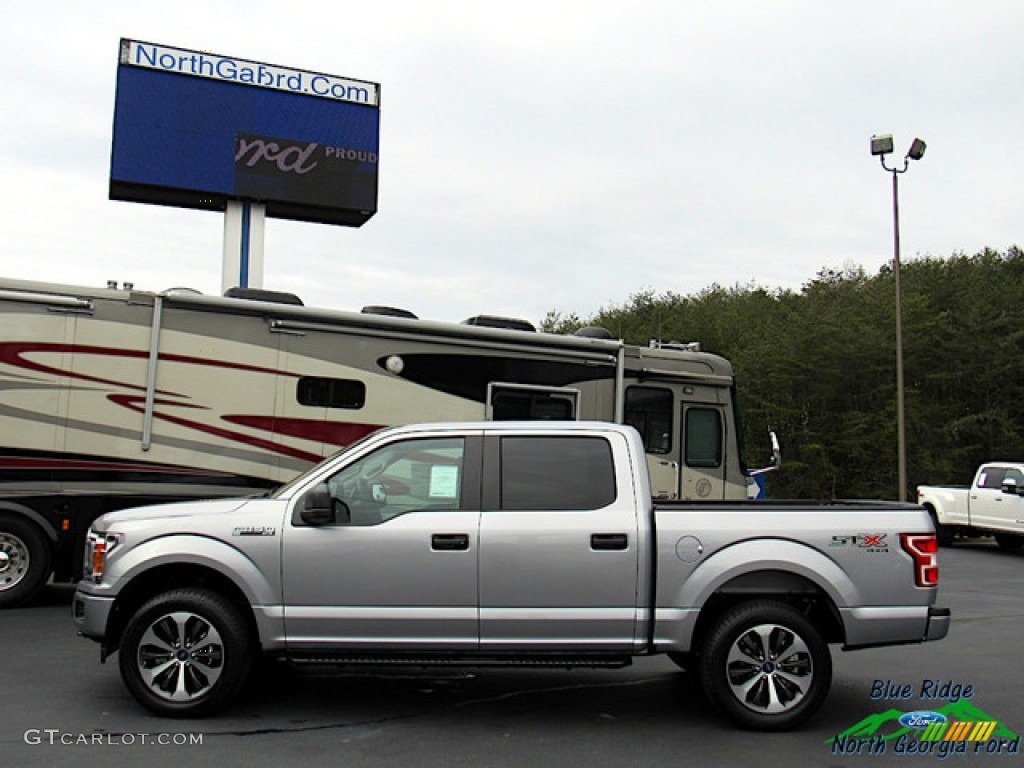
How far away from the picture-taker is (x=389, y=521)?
20.5 ft

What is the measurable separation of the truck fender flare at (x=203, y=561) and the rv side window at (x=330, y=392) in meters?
4.75

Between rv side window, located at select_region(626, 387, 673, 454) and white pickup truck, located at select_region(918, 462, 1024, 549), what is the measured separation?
8669 mm

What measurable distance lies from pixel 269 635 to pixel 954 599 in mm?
10083

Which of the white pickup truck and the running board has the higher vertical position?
the white pickup truck

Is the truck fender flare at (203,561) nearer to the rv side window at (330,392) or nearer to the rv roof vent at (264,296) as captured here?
the rv side window at (330,392)

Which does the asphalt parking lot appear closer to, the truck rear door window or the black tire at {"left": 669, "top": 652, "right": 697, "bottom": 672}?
the black tire at {"left": 669, "top": 652, "right": 697, "bottom": 672}

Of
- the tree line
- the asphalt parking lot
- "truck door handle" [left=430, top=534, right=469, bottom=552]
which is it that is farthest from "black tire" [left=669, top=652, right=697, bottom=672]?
the tree line

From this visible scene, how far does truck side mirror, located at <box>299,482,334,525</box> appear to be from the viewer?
6.10m

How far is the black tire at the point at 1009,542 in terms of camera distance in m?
19.9

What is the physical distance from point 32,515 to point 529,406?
5.50 m

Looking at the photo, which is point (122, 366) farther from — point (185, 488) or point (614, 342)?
point (614, 342)

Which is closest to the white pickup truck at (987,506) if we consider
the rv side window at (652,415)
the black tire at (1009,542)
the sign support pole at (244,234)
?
the black tire at (1009,542)

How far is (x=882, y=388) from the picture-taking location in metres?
36.7

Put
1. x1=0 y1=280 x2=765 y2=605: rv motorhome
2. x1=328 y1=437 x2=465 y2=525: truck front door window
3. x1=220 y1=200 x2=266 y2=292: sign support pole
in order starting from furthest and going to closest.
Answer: x1=220 y1=200 x2=266 y2=292: sign support pole → x1=0 y1=280 x2=765 y2=605: rv motorhome → x1=328 y1=437 x2=465 y2=525: truck front door window
